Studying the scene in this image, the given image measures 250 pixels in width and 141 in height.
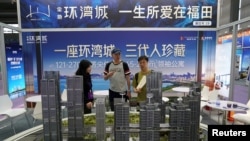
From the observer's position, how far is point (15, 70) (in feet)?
13.8

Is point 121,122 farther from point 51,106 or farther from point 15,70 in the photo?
point 15,70

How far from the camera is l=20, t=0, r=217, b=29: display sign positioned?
4520 millimetres

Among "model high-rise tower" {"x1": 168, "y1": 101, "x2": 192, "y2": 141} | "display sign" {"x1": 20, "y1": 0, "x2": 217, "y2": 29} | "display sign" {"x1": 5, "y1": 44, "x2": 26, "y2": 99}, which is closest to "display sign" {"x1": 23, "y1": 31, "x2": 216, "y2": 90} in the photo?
"display sign" {"x1": 20, "y1": 0, "x2": 217, "y2": 29}

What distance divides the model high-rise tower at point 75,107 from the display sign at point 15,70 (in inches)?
124

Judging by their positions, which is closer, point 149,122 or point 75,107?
point 149,122

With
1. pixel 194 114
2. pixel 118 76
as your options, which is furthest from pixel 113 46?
pixel 194 114

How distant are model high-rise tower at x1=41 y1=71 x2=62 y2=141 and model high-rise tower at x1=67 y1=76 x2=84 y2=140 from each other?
3.3 inches

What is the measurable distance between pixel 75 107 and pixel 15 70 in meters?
3.38

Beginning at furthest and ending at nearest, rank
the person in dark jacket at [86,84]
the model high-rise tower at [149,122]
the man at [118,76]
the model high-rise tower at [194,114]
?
the man at [118,76] < the person in dark jacket at [86,84] < the model high-rise tower at [194,114] < the model high-rise tower at [149,122]

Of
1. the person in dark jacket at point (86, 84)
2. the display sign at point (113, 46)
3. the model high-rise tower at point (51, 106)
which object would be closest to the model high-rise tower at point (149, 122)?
the model high-rise tower at point (51, 106)

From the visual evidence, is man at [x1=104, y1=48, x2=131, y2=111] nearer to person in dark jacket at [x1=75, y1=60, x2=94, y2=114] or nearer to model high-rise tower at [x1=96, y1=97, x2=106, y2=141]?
person in dark jacket at [x1=75, y1=60, x2=94, y2=114]

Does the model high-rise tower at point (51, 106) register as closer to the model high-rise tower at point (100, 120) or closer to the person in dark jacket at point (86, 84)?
the model high-rise tower at point (100, 120)

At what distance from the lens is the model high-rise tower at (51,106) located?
1.40 metres

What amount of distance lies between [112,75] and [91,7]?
212 centimetres
